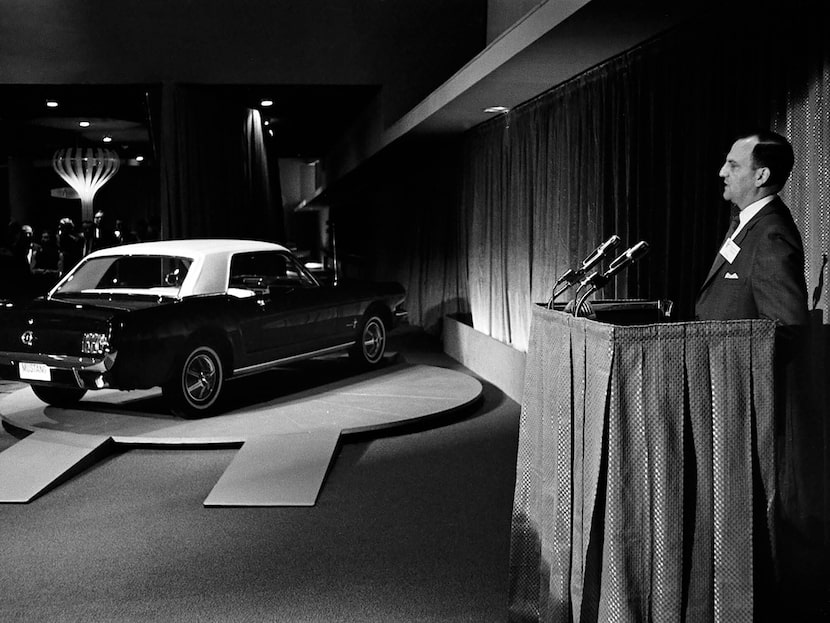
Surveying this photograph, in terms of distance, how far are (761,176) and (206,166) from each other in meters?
11.3

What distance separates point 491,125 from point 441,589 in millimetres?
6960

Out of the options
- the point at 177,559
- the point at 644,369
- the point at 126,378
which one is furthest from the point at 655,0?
the point at 126,378

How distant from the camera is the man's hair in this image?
3.39 meters

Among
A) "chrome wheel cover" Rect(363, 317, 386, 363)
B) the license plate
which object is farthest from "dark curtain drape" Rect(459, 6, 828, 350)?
the license plate

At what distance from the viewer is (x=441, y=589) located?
3.89 metres

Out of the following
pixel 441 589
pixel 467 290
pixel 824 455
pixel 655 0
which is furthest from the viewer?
pixel 467 290

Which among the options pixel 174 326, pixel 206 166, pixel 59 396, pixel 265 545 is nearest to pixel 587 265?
pixel 265 545

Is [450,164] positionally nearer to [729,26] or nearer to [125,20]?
[125,20]

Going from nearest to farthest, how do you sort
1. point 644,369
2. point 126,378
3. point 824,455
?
1. point 644,369
2. point 824,455
3. point 126,378

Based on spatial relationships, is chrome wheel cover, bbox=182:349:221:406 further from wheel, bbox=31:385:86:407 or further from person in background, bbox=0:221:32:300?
person in background, bbox=0:221:32:300

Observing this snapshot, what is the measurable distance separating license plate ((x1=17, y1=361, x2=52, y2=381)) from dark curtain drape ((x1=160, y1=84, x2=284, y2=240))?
667cm

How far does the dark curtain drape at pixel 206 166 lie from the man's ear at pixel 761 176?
1085cm

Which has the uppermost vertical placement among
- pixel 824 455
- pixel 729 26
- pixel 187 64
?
pixel 187 64

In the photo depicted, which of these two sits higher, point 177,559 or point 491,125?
point 491,125
